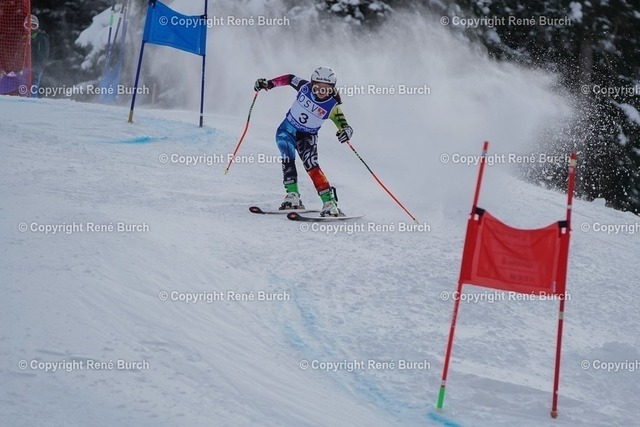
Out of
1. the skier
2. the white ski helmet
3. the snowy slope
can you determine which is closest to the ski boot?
the skier

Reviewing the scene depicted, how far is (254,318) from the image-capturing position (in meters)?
4.22

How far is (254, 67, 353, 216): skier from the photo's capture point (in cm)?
705

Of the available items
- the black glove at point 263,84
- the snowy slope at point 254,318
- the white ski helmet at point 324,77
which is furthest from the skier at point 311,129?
the snowy slope at point 254,318

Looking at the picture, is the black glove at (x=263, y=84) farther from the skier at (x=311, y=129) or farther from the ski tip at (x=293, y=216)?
the ski tip at (x=293, y=216)

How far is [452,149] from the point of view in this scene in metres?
11.2

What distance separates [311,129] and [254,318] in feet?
11.2

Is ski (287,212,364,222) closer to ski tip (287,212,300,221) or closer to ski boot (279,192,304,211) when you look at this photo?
ski tip (287,212,300,221)

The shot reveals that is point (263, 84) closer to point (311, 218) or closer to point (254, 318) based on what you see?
point (311, 218)

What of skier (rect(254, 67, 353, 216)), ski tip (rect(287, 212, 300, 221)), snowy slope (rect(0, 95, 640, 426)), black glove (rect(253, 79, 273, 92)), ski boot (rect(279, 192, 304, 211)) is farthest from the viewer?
black glove (rect(253, 79, 273, 92))

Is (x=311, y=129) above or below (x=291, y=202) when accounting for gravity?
above

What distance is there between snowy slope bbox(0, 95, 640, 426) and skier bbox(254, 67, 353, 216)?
20.0 inches

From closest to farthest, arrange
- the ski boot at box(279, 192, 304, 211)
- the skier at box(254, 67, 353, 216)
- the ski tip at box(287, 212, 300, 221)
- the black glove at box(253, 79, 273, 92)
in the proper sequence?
the ski tip at box(287, 212, 300, 221)
the skier at box(254, 67, 353, 216)
the ski boot at box(279, 192, 304, 211)
the black glove at box(253, 79, 273, 92)

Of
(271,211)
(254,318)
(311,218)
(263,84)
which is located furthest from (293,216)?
(254,318)

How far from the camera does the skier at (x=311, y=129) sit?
705 centimetres
